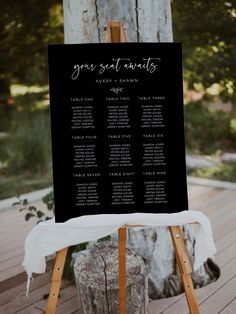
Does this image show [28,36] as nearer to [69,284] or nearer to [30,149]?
[30,149]

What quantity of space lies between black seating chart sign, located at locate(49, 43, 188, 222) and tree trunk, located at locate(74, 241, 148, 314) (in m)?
0.38

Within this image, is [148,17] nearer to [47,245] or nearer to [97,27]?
[97,27]

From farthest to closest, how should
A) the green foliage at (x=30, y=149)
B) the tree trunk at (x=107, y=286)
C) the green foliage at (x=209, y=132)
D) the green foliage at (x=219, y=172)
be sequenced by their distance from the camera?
the green foliage at (x=209, y=132) → the green foliage at (x=30, y=149) → the green foliage at (x=219, y=172) → the tree trunk at (x=107, y=286)

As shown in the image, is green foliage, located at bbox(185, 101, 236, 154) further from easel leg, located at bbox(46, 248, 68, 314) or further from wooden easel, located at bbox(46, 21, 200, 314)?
easel leg, located at bbox(46, 248, 68, 314)

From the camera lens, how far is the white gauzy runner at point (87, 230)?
2031 millimetres

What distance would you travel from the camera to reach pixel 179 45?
6.91ft

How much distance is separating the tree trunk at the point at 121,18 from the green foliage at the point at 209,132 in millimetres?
4736

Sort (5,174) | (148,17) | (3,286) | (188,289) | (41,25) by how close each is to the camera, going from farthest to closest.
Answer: (41,25) < (5,174) < (3,286) < (148,17) < (188,289)

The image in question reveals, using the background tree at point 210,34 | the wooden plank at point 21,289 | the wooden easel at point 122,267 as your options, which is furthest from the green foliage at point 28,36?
the wooden easel at point 122,267

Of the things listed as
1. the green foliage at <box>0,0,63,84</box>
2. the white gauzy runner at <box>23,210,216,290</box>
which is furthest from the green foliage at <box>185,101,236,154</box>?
the white gauzy runner at <box>23,210,216,290</box>

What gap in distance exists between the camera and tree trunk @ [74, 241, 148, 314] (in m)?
2.20

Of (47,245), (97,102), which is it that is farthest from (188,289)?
(97,102)

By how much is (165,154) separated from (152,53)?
0.48 meters

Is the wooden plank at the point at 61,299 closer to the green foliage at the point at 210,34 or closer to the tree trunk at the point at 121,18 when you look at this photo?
the tree trunk at the point at 121,18
